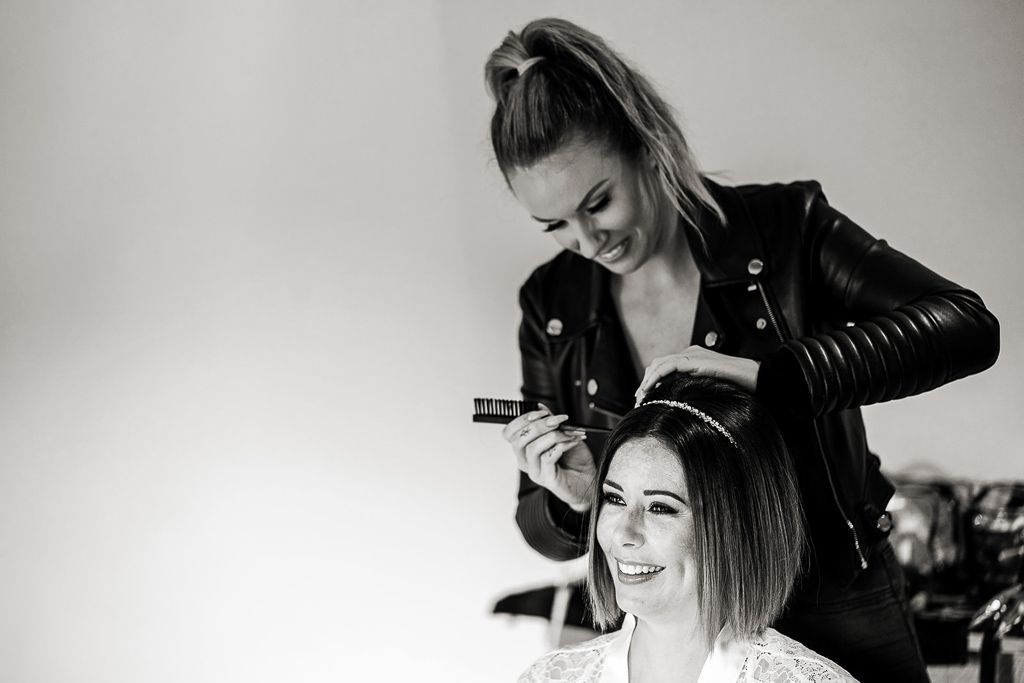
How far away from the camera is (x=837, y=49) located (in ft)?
9.94

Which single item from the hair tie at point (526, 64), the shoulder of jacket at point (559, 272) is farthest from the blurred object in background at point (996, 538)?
the hair tie at point (526, 64)

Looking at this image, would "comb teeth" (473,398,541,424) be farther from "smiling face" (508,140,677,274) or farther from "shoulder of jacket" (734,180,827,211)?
"shoulder of jacket" (734,180,827,211)

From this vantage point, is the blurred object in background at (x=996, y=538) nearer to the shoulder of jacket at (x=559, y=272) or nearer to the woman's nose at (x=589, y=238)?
the shoulder of jacket at (x=559, y=272)

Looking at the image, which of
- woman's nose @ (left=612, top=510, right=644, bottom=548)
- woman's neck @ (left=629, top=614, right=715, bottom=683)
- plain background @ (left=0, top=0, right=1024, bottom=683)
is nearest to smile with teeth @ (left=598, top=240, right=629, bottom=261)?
woman's nose @ (left=612, top=510, right=644, bottom=548)

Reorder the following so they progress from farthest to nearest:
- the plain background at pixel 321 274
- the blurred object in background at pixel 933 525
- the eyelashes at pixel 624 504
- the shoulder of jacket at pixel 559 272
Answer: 1. the blurred object in background at pixel 933 525
2. the plain background at pixel 321 274
3. the shoulder of jacket at pixel 559 272
4. the eyelashes at pixel 624 504

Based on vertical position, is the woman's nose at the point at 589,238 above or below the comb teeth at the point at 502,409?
above

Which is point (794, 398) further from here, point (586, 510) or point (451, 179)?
point (451, 179)

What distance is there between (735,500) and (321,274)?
1591mm

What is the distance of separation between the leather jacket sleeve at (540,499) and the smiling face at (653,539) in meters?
0.20

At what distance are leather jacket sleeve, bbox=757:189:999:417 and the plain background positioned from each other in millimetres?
1536

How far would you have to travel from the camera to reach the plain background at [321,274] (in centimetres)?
261

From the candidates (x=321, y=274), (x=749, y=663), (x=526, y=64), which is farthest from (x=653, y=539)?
(x=321, y=274)

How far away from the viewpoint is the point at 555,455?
173cm

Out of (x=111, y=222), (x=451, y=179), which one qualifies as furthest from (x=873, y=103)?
(x=111, y=222)
